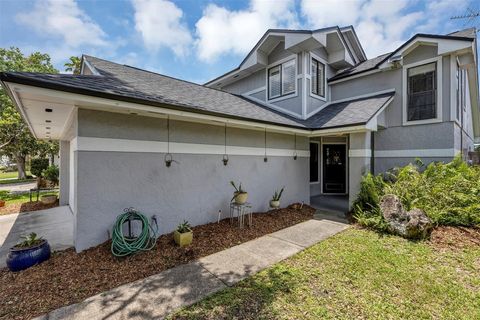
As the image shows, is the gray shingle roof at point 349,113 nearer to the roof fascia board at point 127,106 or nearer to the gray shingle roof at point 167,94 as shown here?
the gray shingle roof at point 167,94

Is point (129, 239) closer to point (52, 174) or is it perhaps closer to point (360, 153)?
point (360, 153)

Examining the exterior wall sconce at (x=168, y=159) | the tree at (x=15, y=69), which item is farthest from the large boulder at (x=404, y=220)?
the tree at (x=15, y=69)

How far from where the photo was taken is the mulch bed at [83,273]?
3.14m

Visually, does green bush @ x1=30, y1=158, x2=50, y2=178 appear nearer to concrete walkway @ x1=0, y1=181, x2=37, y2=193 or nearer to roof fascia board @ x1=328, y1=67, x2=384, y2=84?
concrete walkway @ x1=0, y1=181, x2=37, y2=193

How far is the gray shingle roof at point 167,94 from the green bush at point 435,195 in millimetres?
2436

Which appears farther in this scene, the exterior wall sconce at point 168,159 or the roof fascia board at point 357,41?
the roof fascia board at point 357,41

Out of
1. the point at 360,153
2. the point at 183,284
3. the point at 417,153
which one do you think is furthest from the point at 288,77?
A: the point at 183,284

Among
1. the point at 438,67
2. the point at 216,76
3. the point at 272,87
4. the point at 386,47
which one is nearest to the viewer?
the point at 438,67

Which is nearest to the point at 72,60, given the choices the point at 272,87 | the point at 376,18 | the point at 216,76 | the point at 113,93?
the point at 216,76

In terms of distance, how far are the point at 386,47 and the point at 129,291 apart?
16.2 m

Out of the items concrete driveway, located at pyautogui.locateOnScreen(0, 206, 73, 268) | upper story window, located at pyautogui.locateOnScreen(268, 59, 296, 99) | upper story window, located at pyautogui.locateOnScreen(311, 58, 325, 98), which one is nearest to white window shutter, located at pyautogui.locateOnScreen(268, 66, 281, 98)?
upper story window, located at pyautogui.locateOnScreen(268, 59, 296, 99)

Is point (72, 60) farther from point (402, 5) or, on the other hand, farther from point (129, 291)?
point (402, 5)

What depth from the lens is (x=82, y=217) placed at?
4.44m

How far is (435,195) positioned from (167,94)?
870 cm
